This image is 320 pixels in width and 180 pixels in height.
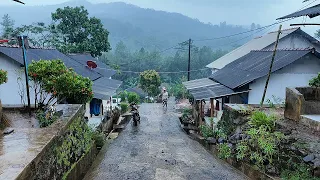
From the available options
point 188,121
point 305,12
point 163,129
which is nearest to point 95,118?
point 163,129

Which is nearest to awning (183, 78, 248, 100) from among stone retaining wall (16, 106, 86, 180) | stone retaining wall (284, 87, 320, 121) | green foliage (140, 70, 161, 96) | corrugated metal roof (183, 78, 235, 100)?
corrugated metal roof (183, 78, 235, 100)

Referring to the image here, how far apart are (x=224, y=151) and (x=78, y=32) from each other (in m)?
30.8

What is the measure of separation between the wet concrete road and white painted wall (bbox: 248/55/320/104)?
4545mm

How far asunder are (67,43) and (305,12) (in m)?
31.2

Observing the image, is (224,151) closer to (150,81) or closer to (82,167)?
(82,167)

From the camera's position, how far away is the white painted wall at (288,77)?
49.0ft

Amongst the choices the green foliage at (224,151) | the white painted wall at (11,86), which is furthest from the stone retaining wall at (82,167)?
the white painted wall at (11,86)

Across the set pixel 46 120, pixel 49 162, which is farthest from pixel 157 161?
pixel 49 162

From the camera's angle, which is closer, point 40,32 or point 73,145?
point 73,145

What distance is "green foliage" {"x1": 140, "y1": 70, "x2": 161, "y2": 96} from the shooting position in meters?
41.5

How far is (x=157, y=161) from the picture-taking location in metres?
9.38

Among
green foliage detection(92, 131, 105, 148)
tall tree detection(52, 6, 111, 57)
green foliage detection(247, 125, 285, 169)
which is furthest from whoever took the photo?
tall tree detection(52, 6, 111, 57)

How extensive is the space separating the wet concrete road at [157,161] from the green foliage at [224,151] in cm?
23

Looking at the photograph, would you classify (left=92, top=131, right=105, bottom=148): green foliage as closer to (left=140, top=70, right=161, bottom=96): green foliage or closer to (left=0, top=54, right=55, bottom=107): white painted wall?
(left=0, top=54, right=55, bottom=107): white painted wall
